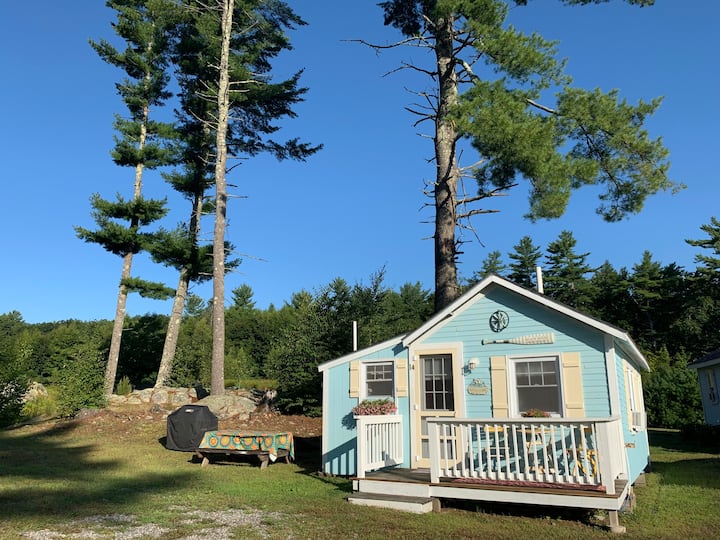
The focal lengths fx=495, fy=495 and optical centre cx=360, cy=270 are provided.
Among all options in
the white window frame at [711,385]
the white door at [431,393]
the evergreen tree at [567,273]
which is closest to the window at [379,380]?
Answer: the white door at [431,393]

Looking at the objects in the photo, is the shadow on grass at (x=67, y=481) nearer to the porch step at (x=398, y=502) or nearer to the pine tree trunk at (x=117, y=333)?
the porch step at (x=398, y=502)

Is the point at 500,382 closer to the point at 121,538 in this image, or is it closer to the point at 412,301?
the point at 121,538

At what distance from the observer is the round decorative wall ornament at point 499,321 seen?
825 cm

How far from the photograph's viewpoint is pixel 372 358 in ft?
31.2

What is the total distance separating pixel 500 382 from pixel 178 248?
14.6 metres

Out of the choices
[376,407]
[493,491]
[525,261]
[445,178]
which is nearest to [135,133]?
[445,178]

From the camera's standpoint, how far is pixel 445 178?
12258 mm

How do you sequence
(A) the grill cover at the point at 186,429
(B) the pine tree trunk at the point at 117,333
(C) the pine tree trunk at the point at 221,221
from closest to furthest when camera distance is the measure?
(A) the grill cover at the point at 186,429 < (C) the pine tree trunk at the point at 221,221 < (B) the pine tree trunk at the point at 117,333

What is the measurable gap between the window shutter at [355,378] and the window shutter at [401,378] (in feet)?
2.65

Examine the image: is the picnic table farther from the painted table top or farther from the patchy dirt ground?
the patchy dirt ground

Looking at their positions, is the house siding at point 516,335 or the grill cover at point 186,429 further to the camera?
the grill cover at point 186,429

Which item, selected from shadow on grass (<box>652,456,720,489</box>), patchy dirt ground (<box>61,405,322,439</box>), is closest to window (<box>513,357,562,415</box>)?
shadow on grass (<box>652,456,720,489</box>)

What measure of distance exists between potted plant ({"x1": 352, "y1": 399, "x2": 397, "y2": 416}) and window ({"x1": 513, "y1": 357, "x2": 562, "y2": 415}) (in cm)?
221

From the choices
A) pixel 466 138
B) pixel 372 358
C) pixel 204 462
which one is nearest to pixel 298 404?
pixel 204 462
